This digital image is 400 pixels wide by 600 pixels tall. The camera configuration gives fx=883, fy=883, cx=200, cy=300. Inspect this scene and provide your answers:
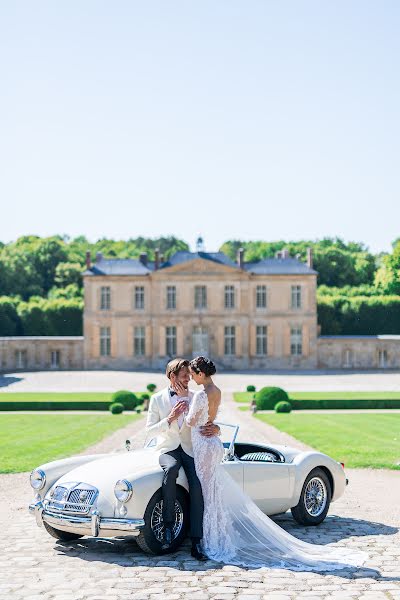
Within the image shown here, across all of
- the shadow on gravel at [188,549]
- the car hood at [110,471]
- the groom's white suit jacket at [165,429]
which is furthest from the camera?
the groom's white suit jacket at [165,429]

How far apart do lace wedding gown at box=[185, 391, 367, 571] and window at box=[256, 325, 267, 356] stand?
48481 millimetres

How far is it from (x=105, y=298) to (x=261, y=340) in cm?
1033

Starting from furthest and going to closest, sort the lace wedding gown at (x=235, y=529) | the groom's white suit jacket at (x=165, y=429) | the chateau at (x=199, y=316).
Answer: the chateau at (x=199, y=316) → the groom's white suit jacket at (x=165, y=429) → the lace wedding gown at (x=235, y=529)

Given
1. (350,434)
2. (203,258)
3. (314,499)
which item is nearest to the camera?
(314,499)

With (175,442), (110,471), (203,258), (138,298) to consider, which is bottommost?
(110,471)

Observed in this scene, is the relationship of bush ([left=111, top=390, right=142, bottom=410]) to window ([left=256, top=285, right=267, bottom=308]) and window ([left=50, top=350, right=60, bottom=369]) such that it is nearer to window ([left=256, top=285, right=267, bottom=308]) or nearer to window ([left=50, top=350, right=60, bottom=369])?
window ([left=50, top=350, right=60, bottom=369])

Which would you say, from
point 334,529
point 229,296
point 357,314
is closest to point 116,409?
point 334,529

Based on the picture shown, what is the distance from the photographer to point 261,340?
185 ft

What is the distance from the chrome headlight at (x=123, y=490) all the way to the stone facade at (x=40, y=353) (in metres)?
48.0

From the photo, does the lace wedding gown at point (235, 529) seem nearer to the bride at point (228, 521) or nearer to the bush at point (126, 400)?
the bride at point (228, 521)

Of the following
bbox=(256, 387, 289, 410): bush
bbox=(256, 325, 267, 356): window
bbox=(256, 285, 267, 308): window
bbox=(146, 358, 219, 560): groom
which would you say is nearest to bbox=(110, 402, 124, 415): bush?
bbox=(256, 387, 289, 410): bush

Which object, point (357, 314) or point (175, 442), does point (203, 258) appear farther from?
point (175, 442)

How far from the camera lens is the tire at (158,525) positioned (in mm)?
7547

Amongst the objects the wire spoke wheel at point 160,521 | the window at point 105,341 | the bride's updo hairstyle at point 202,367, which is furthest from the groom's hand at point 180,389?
the window at point 105,341
